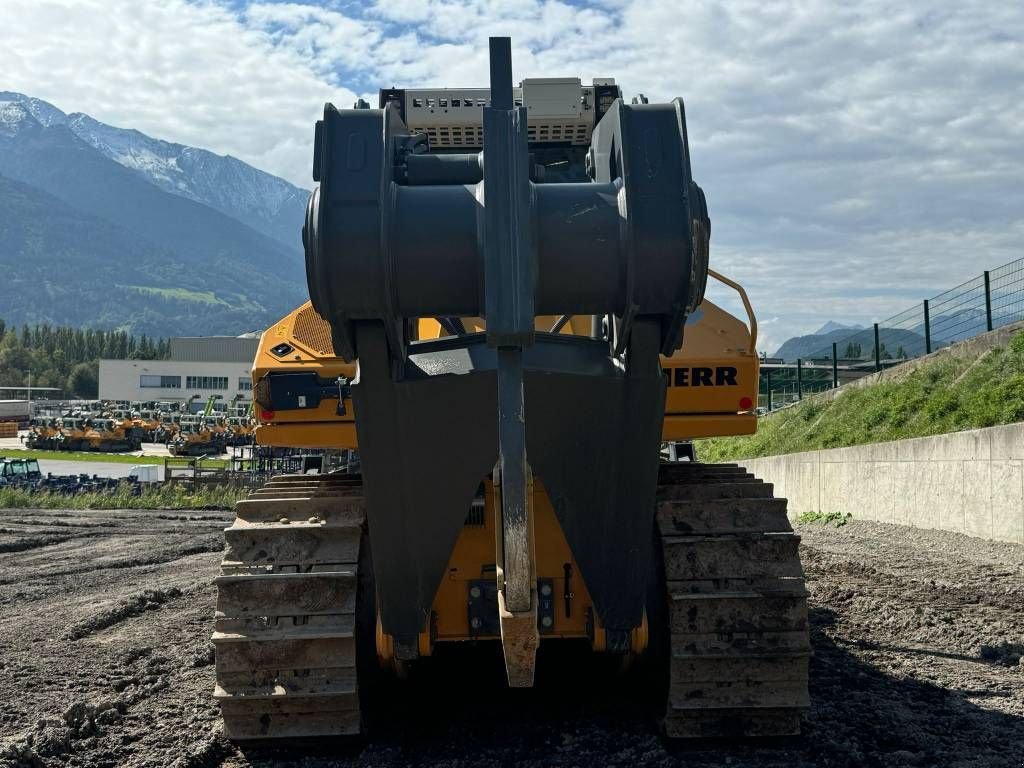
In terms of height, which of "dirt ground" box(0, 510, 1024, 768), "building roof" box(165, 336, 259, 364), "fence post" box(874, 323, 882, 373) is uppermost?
"building roof" box(165, 336, 259, 364)

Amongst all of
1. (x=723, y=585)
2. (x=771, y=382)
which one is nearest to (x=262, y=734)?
(x=723, y=585)

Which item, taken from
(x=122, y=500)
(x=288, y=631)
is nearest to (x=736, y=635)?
(x=288, y=631)

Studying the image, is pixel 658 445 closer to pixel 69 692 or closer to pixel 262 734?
pixel 262 734

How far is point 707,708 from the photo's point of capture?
4.56 m

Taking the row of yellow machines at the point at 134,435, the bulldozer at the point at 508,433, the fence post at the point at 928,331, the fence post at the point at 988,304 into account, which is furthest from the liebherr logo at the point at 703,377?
the row of yellow machines at the point at 134,435

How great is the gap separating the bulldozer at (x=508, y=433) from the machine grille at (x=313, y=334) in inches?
2.7

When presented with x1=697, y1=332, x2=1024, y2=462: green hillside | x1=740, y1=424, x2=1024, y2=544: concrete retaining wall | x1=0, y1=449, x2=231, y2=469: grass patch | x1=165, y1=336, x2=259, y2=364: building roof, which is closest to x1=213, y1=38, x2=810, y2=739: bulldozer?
x1=740, y1=424, x2=1024, y2=544: concrete retaining wall

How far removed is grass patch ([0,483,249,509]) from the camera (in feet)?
88.9

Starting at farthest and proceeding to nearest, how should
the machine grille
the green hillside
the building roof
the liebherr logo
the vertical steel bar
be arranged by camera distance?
the building roof < the green hillside < the machine grille < the liebherr logo < the vertical steel bar

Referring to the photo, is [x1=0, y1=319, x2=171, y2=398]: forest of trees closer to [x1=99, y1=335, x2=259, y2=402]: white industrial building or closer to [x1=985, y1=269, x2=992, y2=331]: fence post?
[x1=99, y1=335, x2=259, y2=402]: white industrial building

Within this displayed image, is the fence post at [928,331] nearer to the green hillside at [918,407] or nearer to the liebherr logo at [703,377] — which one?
the green hillside at [918,407]

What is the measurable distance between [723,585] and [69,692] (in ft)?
13.6

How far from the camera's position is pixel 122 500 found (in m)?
27.5

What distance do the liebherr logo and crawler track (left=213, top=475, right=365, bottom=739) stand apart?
2.06 meters
